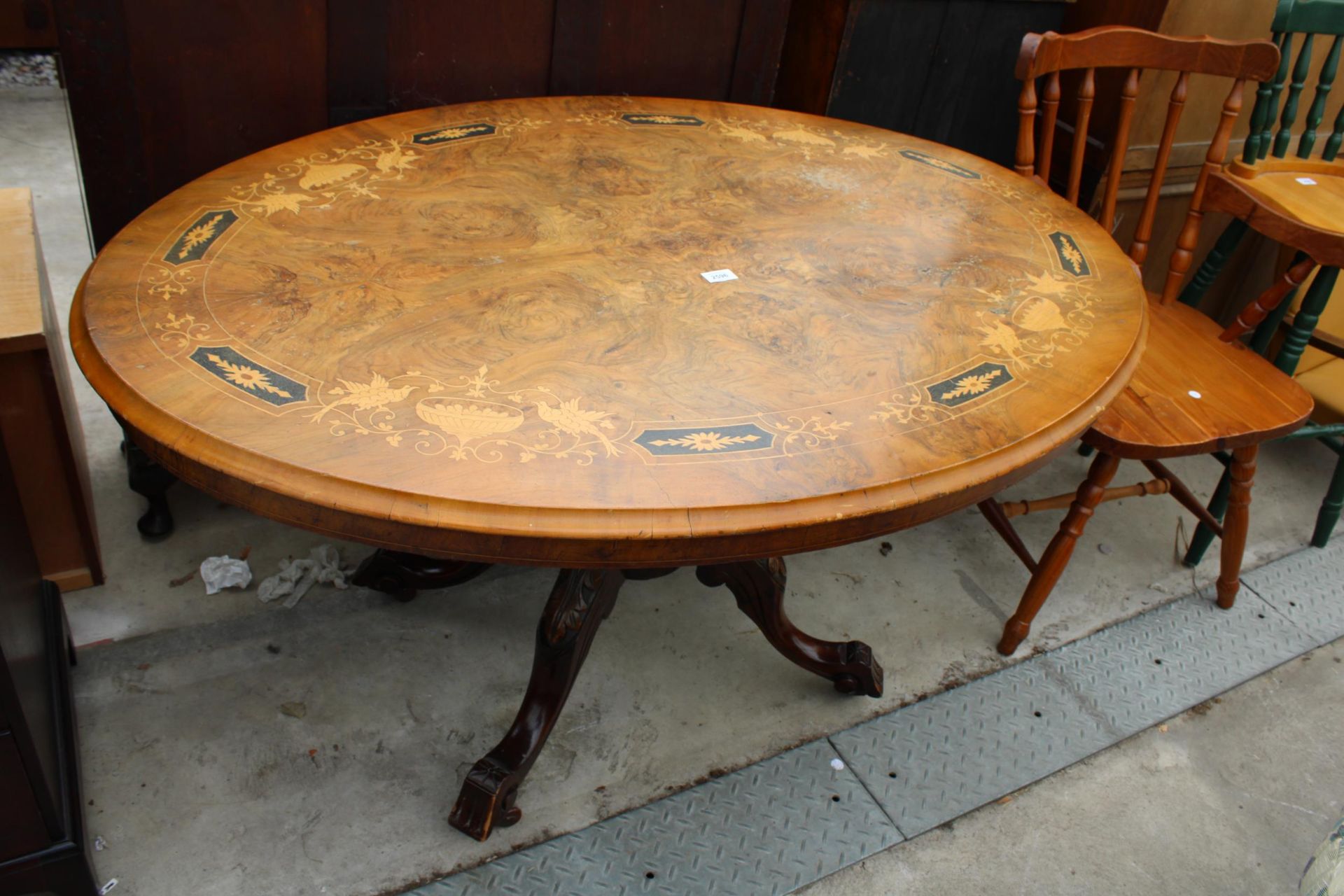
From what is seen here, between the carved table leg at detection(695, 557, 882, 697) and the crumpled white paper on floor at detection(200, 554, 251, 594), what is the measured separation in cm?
100

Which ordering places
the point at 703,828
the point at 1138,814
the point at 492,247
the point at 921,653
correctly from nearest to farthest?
1. the point at 492,247
2. the point at 703,828
3. the point at 1138,814
4. the point at 921,653

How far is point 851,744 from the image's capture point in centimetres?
191

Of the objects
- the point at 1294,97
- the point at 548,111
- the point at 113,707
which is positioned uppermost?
the point at 1294,97

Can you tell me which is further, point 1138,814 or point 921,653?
point 921,653

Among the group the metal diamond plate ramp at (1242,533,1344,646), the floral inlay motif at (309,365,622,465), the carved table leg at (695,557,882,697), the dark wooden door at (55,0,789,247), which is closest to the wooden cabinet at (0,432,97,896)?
the floral inlay motif at (309,365,622,465)

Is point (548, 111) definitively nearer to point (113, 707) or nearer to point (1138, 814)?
point (113, 707)

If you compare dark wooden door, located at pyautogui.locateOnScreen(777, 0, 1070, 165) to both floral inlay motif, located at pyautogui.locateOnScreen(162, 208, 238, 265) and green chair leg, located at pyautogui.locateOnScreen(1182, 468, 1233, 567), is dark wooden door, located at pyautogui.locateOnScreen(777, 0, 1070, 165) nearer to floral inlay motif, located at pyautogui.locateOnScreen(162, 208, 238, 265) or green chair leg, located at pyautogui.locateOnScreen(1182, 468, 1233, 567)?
green chair leg, located at pyautogui.locateOnScreen(1182, 468, 1233, 567)

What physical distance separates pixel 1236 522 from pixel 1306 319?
0.49 meters

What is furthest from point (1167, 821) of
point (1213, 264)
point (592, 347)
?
point (592, 347)

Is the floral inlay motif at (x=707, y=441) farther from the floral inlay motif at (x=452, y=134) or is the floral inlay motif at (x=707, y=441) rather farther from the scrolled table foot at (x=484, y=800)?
the floral inlay motif at (x=452, y=134)

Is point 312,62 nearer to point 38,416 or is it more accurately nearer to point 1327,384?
point 38,416

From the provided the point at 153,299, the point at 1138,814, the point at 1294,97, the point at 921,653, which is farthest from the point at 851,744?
the point at 1294,97

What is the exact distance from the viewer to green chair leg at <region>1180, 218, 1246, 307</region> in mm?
2324

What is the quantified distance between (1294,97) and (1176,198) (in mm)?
652
